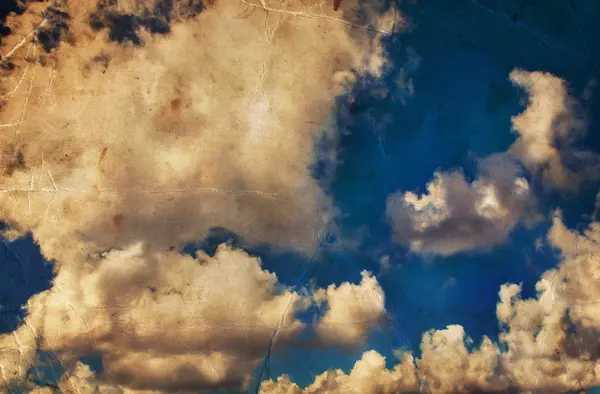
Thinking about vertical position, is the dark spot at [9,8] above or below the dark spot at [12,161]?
above

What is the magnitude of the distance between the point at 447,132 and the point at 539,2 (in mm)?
1484

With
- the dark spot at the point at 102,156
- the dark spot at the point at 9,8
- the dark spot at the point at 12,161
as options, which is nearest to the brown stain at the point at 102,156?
the dark spot at the point at 102,156

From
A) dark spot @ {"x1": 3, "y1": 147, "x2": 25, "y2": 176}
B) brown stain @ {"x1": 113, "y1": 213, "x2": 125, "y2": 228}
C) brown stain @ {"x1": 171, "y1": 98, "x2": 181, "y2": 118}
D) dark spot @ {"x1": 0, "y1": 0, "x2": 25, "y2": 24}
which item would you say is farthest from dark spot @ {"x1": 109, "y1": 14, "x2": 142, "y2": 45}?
brown stain @ {"x1": 113, "y1": 213, "x2": 125, "y2": 228}

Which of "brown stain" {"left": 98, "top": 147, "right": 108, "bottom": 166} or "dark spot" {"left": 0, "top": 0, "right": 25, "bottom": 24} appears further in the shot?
"brown stain" {"left": 98, "top": 147, "right": 108, "bottom": 166}

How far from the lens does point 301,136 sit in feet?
11.4

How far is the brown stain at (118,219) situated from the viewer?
3.48 m

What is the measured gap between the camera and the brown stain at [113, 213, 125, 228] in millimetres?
3479

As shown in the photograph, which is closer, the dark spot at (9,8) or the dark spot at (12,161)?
the dark spot at (9,8)

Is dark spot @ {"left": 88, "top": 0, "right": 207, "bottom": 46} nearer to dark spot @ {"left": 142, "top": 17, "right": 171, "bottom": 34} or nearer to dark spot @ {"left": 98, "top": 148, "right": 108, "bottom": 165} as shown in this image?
dark spot @ {"left": 142, "top": 17, "right": 171, "bottom": 34}

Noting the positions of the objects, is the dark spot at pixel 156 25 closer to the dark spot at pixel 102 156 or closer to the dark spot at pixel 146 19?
the dark spot at pixel 146 19

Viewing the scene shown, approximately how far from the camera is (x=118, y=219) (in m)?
3.48

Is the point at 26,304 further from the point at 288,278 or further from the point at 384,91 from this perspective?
the point at 384,91

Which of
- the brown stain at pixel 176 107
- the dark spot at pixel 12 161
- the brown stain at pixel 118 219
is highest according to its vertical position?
the brown stain at pixel 176 107

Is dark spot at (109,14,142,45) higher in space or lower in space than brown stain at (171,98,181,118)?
higher
